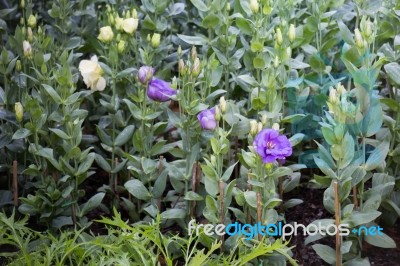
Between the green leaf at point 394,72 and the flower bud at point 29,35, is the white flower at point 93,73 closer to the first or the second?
the flower bud at point 29,35

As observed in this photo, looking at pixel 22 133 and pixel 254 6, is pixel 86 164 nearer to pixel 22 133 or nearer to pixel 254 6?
pixel 22 133

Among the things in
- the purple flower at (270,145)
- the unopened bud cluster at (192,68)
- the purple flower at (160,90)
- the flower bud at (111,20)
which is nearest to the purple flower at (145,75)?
the purple flower at (160,90)

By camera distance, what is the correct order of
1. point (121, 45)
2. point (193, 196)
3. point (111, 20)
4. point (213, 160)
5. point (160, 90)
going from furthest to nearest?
point (111, 20)
point (121, 45)
point (160, 90)
point (193, 196)
point (213, 160)

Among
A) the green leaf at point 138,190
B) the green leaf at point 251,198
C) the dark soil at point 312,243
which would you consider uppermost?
the green leaf at point 251,198

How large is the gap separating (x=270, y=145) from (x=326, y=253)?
0.40m

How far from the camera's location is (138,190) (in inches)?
103

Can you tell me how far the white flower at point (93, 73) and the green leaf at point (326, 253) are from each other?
3.11ft

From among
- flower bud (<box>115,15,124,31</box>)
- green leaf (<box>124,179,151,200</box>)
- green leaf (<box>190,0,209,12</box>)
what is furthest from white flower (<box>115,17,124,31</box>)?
green leaf (<box>124,179,151,200</box>)

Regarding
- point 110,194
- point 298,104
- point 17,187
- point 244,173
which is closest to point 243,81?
point 298,104

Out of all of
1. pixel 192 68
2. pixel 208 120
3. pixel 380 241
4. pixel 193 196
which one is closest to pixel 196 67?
pixel 192 68

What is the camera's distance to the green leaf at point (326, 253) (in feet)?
7.88

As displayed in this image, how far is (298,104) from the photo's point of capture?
2832 mm

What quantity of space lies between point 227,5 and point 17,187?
0.99m

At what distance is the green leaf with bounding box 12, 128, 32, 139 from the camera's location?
2.62 m
